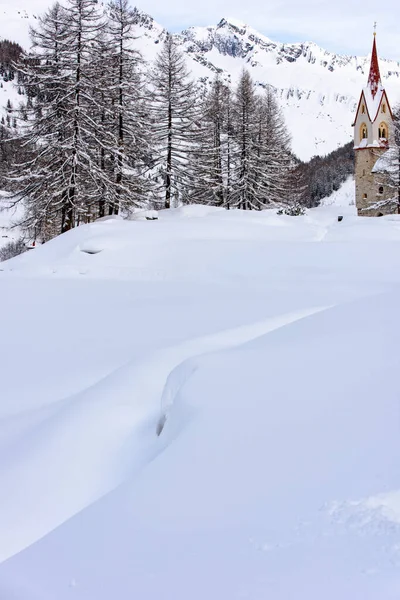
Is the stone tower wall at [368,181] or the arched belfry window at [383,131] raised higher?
the arched belfry window at [383,131]

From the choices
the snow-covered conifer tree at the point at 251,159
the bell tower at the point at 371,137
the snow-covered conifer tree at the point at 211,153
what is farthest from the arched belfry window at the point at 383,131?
the snow-covered conifer tree at the point at 211,153

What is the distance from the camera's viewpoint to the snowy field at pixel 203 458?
2488 mm

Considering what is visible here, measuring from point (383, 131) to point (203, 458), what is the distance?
46.4 meters

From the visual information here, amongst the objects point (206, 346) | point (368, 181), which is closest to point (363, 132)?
point (368, 181)

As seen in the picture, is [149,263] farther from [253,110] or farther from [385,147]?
[385,147]

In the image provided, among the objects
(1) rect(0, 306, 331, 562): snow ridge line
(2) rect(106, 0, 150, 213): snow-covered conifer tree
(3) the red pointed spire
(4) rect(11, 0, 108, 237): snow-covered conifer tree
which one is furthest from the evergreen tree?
(1) rect(0, 306, 331, 562): snow ridge line

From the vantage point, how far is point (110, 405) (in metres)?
5.32

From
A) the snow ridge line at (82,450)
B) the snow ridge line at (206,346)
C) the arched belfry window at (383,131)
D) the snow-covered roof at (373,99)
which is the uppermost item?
the snow-covered roof at (373,99)

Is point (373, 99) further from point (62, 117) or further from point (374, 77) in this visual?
point (62, 117)

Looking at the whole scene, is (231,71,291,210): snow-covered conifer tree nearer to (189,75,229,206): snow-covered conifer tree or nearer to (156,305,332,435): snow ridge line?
(189,75,229,206): snow-covered conifer tree

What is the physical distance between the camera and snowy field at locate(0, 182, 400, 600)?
249cm

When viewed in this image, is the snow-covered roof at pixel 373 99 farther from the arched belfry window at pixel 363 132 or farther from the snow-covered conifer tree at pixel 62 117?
the snow-covered conifer tree at pixel 62 117

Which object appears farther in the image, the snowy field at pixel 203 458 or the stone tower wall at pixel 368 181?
the stone tower wall at pixel 368 181

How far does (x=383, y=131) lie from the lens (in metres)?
44.6
